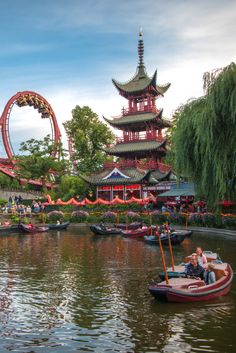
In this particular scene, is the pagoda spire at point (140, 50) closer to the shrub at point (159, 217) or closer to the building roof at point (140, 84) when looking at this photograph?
the building roof at point (140, 84)

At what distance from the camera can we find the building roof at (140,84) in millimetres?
55125

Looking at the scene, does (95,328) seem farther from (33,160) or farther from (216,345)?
(33,160)

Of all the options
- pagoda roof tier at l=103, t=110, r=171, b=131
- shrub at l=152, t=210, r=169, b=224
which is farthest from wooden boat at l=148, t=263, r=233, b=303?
pagoda roof tier at l=103, t=110, r=171, b=131

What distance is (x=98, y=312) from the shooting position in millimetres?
11625

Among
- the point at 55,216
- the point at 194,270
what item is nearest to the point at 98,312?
the point at 194,270

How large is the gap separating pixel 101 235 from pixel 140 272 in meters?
16.6

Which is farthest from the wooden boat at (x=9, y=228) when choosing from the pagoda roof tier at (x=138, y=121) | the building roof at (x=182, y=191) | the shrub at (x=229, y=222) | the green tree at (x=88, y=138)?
the pagoda roof tier at (x=138, y=121)

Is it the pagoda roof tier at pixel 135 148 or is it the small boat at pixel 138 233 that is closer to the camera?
the small boat at pixel 138 233

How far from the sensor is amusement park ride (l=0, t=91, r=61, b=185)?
67.4 metres

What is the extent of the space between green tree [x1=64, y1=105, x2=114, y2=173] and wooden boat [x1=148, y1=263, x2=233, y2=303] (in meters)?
44.0

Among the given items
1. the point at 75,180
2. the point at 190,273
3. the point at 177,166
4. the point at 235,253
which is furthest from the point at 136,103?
the point at 190,273

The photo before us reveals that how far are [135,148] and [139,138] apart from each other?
2.81 meters

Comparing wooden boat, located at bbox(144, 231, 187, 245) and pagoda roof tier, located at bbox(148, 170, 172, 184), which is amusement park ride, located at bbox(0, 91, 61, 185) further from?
wooden boat, located at bbox(144, 231, 187, 245)

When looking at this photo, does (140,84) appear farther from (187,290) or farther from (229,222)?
(187,290)
